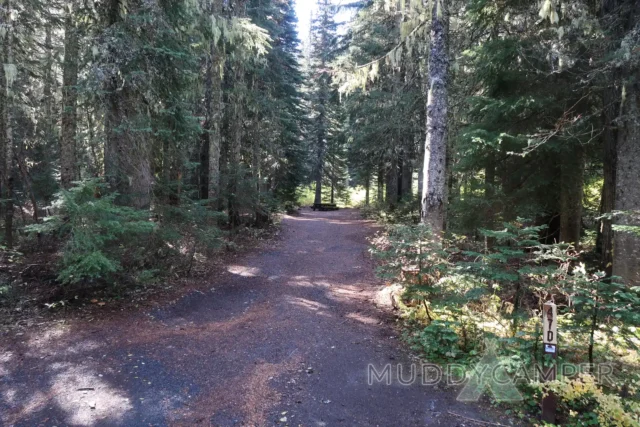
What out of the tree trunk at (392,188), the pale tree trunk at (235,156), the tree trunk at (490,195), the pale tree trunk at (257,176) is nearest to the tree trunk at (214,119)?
the pale tree trunk at (235,156)

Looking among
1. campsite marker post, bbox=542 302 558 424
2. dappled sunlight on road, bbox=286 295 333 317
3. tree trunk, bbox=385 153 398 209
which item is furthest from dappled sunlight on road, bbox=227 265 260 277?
tree trunk, bbox=385 153 398 209

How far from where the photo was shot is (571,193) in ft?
27.3

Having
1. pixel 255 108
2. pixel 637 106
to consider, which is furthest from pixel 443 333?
pixel 255 108

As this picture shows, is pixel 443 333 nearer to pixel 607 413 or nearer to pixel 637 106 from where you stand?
pixel 607 413

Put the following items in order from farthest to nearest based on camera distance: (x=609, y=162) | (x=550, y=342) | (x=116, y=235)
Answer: (x=609, y=162) < (x=116, y=235) < (x=550, y=342)

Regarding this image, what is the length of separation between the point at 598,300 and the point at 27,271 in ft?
34.1

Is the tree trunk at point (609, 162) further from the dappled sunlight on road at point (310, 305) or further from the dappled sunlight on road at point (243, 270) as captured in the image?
the dappled sunlight on road at point (243, 270)

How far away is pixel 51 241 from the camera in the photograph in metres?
10.1

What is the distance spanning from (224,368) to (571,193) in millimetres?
8392

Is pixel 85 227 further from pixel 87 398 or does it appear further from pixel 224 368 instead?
pixel 224 368

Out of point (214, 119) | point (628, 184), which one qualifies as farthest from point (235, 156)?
point (628, 184)

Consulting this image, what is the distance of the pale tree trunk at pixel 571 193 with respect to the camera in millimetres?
7977

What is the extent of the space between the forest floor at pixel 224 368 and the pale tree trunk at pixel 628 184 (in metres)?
4.67

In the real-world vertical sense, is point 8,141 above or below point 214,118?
below
